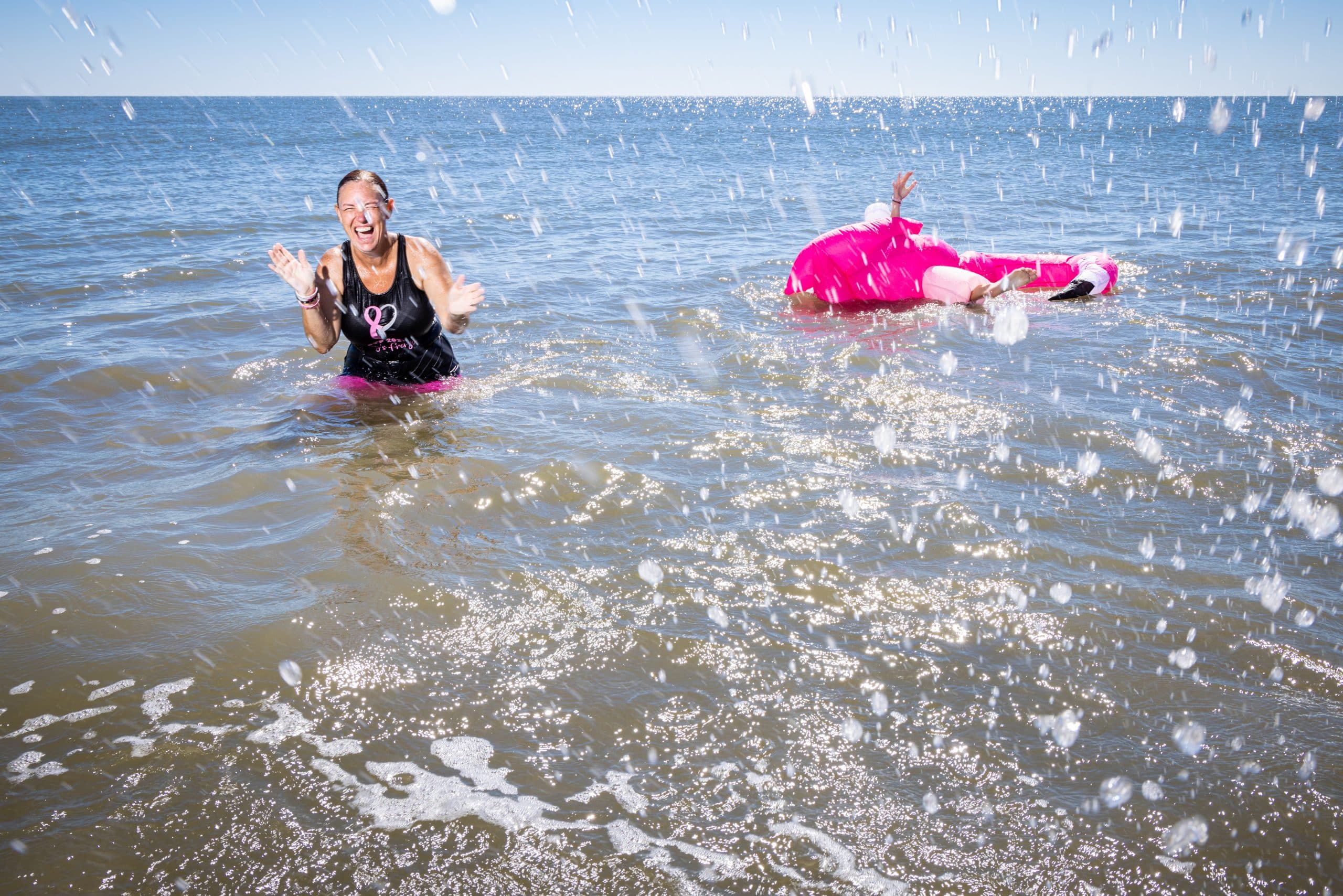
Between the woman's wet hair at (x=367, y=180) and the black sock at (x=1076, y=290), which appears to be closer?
the woman's wet hair at (x=367, y=180)

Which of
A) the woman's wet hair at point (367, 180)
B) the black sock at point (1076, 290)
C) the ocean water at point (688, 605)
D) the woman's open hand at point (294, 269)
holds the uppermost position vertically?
the woman's wet hair at point (367, 180)

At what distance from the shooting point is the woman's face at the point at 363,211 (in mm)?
A: 5406

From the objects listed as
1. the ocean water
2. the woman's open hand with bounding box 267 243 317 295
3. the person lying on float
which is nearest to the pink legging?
the person lying on float

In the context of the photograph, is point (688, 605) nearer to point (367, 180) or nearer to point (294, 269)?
point (294, 269)

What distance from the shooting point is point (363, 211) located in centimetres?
541

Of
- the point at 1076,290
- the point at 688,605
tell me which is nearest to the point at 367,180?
the point at 688,605

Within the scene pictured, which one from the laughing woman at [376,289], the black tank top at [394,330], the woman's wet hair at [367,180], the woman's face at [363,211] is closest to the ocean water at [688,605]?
the black tank top at [394,330]

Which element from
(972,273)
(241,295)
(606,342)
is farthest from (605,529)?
(241,295)

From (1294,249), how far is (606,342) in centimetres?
1080

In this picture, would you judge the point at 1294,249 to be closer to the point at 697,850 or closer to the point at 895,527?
the point at 895,527

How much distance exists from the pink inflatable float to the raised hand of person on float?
15.0 feet

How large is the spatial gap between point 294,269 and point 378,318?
2.50ft

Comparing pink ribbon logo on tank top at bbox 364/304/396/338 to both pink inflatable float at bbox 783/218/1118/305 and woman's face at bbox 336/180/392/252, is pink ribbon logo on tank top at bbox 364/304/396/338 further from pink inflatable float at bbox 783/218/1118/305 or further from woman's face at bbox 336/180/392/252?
pink inflatable float at bbox 783/218/1118/305

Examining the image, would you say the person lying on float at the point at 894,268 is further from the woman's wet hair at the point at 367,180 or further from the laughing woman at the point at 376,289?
the woman's wet hair at the point at 367,180
